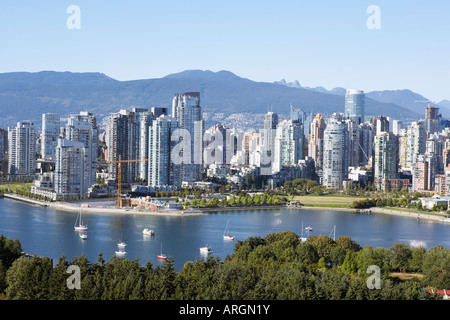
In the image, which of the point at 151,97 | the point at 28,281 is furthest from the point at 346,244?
the point at 151,97

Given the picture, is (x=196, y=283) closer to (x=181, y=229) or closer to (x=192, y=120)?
(x=181, y=229)

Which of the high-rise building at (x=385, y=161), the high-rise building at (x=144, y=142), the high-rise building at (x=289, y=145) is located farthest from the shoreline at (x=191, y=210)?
the high-rise building at (x=289, y=145)

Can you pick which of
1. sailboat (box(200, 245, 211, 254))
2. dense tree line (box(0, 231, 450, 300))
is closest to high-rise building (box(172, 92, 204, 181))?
sailboat (box(200, 245, 211, 254))

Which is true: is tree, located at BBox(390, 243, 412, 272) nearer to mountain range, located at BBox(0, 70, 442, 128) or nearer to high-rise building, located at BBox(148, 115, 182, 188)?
high-rise building, located at BBox(148, 115, 182, 188)

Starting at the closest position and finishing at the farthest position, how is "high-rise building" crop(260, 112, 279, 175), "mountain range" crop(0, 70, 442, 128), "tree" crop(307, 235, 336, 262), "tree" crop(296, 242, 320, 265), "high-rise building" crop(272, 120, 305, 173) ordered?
"tree" crop(296, 242, 320, 265) < "tree" crop(307, 235, 336, 262) < "high-rise building" crop(260, 112, 279, 175) < "high-rise building" crop(272, 120, 305, 173) < "mountain range" crop(0, 70, 442, 128)
